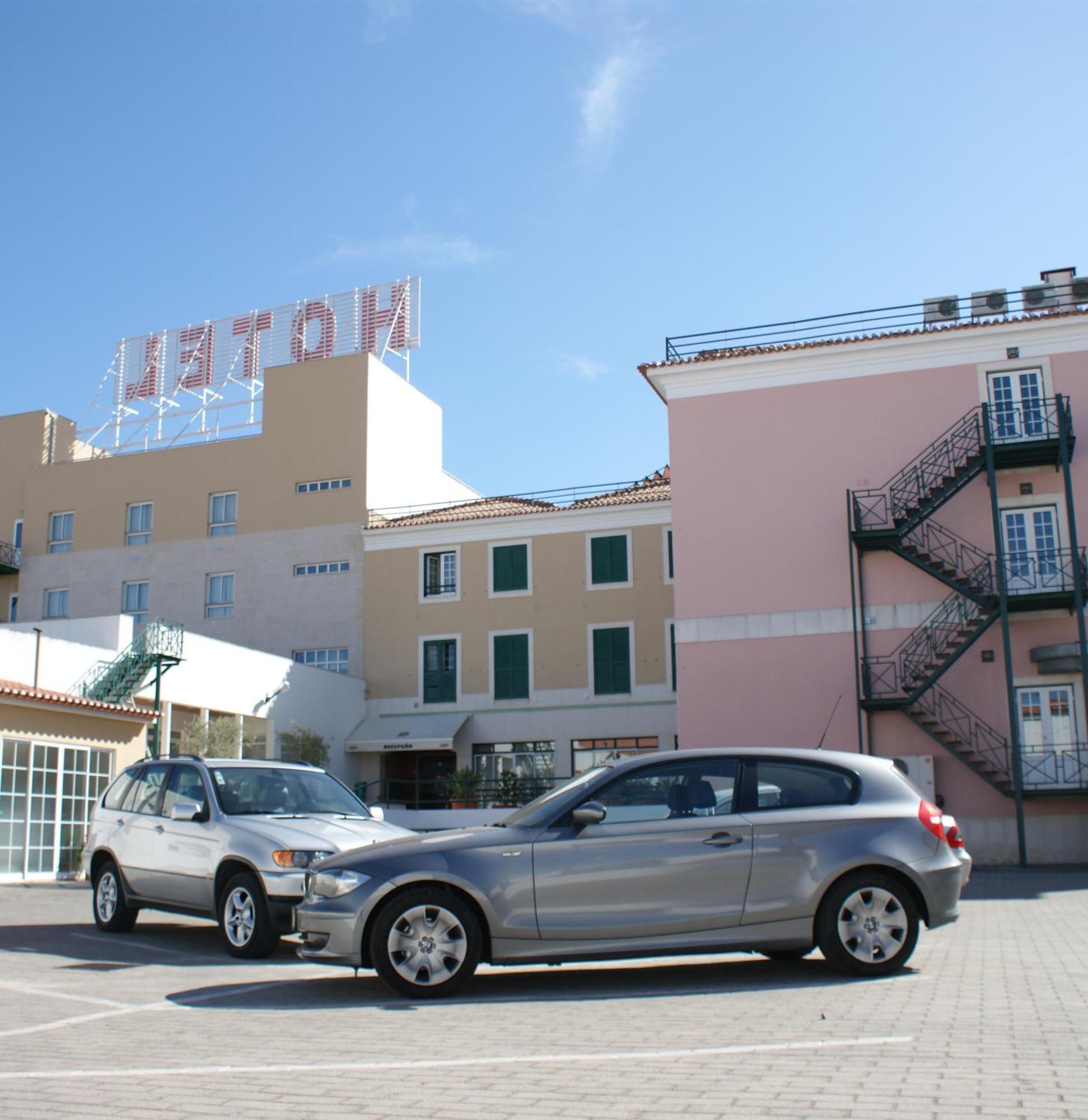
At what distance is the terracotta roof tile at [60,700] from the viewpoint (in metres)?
21.0

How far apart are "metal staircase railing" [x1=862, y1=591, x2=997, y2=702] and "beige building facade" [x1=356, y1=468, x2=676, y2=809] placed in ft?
32.4

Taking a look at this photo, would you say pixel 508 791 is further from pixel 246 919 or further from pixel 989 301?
pixel 246 919

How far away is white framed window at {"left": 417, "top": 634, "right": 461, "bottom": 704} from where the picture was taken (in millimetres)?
39312

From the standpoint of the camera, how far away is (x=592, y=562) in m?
38.6

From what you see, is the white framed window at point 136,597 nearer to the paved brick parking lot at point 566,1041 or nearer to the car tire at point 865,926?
the paved brick parking lot at point 566,1041

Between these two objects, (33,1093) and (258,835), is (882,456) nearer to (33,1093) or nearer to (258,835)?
(258,835)

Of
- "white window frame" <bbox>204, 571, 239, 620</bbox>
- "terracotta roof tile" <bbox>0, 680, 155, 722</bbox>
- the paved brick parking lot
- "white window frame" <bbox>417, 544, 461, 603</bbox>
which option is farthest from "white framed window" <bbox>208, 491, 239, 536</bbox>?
the paved brick parking lot

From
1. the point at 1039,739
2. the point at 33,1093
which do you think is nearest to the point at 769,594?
the point at 1039,739

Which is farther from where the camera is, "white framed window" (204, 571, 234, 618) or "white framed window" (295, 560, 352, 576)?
"white framed window" (204, 571, 234, 618)

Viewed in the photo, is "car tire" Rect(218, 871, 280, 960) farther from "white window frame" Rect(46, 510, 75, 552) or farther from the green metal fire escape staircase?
"white window frame" Rect(46, 510, 75, 552)

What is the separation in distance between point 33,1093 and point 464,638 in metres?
34.0

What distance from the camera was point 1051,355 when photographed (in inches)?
1093

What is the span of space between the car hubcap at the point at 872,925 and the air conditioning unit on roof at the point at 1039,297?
78.0ft

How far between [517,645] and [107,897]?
26384mm
